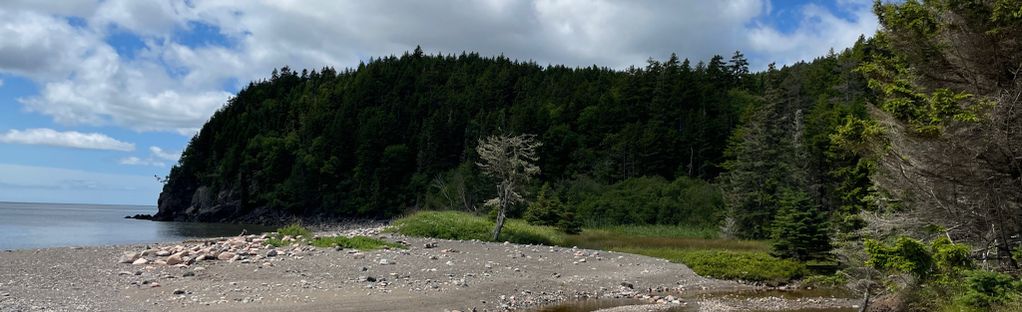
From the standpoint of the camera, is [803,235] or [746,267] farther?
[803,235]

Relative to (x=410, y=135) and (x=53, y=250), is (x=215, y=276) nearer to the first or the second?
(x=53, y=250)

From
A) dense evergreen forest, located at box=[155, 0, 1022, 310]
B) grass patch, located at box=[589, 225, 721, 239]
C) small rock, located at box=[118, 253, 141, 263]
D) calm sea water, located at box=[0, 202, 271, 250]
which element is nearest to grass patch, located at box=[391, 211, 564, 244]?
dense evergreen forest, located at box=[155, 0, 1022, 310]

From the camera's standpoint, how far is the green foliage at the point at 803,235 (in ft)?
92.3

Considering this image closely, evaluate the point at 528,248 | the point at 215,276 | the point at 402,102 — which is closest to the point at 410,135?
the point at 402,102

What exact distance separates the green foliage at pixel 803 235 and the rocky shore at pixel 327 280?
493 cm

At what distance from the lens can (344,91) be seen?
128 m

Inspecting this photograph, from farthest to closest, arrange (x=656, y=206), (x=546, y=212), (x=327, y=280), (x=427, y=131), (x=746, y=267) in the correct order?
(x=427, y=131)
(x=656, y=206)
(x=546, y=212)
(x=746, y=267)
(x=327, y=280)

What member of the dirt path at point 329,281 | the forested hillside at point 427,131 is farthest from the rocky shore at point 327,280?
the forested hillside at point 427,131

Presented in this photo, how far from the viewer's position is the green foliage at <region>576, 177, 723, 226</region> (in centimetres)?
5284

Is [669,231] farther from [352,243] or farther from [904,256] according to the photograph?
[904,256]

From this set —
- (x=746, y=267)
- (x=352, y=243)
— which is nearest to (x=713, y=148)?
(x=746, y=267)

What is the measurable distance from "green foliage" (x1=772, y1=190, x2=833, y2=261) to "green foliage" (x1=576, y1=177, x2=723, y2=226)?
66.4ft

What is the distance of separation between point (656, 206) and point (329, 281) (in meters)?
40.5

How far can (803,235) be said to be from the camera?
1110 inches
